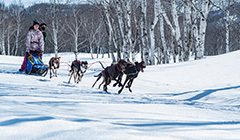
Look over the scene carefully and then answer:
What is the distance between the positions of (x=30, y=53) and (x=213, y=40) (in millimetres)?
57944

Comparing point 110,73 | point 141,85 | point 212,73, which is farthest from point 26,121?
point 212,73

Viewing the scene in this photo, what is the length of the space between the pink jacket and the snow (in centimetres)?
125

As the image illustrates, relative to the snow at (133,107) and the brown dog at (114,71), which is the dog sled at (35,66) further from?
the brown dog at (114,71)

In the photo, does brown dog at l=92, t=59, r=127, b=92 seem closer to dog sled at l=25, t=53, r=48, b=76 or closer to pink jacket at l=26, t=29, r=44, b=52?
dog sled at l=25, t=53, r=48, b=76

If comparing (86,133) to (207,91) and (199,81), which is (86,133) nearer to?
(207,91)

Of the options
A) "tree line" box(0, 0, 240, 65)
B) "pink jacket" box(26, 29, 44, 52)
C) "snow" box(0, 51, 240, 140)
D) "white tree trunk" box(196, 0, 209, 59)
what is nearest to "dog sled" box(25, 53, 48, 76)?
"pink jacket" box(26, 29, 44, 52)

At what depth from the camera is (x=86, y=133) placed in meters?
1.58

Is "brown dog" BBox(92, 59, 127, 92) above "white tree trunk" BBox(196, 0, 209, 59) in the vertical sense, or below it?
below

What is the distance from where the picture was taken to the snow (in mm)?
1670

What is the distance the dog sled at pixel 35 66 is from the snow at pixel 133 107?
0.56 m

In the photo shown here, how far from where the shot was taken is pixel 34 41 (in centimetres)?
810

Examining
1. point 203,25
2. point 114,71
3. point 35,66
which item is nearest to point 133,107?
point 114,71

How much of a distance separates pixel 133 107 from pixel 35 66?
18.6 feet

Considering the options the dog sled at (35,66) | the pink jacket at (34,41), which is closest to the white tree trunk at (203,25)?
the pink jacket at (34,41)
